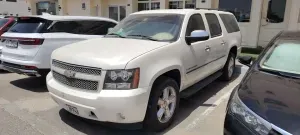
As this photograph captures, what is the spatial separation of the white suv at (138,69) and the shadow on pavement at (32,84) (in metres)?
2.00

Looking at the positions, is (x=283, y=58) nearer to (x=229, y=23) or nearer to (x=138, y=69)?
(x=138, y=69)

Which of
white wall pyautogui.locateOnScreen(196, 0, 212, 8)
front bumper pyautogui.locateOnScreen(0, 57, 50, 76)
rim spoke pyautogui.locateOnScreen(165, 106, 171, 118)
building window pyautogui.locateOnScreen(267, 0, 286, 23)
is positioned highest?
white wall pyautogui.locateOnScreen(196, 0, 212, 8)

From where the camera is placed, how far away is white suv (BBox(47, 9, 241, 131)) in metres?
2.96

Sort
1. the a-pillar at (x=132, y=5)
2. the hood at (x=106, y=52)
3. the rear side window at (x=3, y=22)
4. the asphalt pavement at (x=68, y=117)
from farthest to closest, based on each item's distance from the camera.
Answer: the a-pillar at (x=132, y=5), the rear side window at (x=3, y=22), the asphalt pavement at (x=68, y=117), the hood at (x=106, y=52)

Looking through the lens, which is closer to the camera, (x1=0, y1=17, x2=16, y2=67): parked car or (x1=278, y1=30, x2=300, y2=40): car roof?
(x1=278, y1=30, x2=300, y2=40): car roof

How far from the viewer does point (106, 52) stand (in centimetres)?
332

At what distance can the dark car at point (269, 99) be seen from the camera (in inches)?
80.2

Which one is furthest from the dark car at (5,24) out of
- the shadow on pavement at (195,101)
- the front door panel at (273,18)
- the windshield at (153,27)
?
the front door panel at (273,18)

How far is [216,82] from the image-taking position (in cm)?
608

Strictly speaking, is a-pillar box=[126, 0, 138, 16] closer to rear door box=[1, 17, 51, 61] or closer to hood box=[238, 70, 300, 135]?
rear door box=[1, 17, 51, 61]

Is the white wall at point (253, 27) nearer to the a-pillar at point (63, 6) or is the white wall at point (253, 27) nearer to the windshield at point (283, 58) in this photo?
the windshield at point (283, 58)

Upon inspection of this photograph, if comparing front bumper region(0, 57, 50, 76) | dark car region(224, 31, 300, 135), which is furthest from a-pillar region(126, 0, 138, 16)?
dark car region(224, 31, 300, 135)

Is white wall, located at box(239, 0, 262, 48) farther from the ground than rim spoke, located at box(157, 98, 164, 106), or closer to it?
farther from the ground

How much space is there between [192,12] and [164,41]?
110 cm
